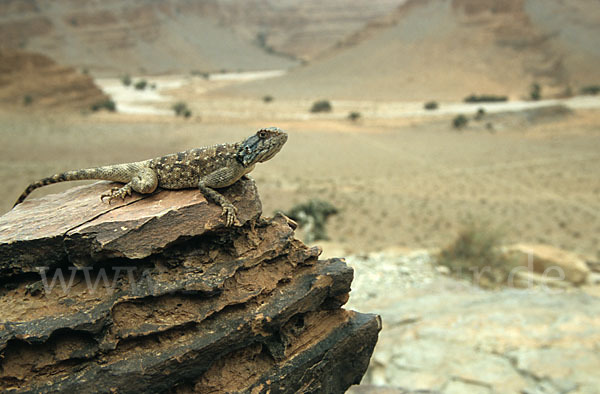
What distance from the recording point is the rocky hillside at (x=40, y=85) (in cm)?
3256

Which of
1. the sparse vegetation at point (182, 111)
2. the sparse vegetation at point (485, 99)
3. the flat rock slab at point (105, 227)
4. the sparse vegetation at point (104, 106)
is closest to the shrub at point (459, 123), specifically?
the sparse vegetation at point (485, 99)

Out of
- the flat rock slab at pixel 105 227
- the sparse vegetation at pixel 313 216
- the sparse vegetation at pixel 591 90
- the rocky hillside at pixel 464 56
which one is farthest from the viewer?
the rocky hillside at pixel 464 56

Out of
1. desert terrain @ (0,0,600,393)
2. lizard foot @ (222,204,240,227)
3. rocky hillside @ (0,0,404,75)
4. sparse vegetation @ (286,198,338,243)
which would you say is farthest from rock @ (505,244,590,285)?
rocky hillside @ (0,0,404,75)

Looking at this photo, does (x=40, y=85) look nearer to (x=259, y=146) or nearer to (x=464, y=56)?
(x=259, y=146)

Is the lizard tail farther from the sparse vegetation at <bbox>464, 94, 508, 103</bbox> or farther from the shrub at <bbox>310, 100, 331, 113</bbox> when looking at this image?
the sparse vegetation at <bbox>464, 94, 508, 103</bbox>

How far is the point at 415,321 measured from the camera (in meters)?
7.37

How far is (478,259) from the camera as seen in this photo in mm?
10672

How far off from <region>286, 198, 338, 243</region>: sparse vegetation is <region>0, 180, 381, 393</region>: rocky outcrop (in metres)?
8.23

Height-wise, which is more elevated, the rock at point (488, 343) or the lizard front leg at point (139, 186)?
the lizard front leg at point (139, 186)

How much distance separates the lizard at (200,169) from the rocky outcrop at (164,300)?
130mm

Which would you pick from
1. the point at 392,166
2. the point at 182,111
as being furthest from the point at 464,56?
the point at 392,166

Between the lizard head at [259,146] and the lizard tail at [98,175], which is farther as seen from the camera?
the lizard tail at [98,175]

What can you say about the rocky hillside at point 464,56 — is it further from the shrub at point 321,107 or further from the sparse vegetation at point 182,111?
the sparse vegetation at point 182,111

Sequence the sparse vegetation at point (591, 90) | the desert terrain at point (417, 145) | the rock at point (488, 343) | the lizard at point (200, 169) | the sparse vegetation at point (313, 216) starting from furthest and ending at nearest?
the sparse vegetation at point (591, 90) → the sparse vegetation at point (313, 216) → the desert terrain at point (417, 145) → the rock at point (488, 343) → the lizard at point (200, 169)
